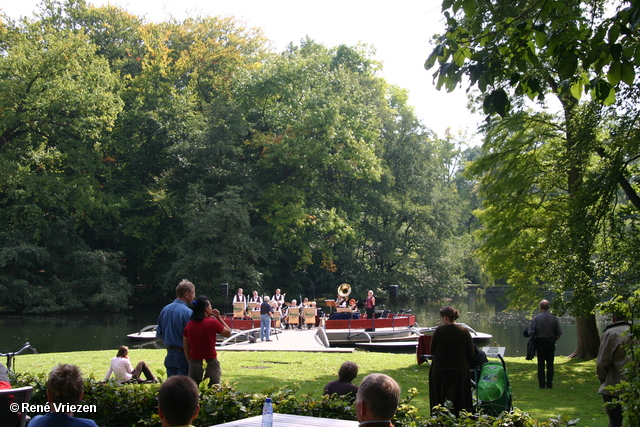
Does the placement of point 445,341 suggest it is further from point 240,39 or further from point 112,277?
point 240,39

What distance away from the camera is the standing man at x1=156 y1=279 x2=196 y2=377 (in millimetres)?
7137

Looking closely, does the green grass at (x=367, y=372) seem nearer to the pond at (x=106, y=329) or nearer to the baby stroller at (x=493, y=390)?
the baby stroller at (x=493, y=390)

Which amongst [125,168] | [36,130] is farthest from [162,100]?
[36,130]

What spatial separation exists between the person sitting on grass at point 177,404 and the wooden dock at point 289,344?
1406cm

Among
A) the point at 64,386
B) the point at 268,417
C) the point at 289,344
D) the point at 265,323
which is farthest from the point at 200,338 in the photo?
the point at 265,323

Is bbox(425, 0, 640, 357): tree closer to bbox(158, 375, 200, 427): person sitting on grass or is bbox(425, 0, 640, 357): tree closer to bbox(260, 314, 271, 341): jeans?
bbox(158, 375, 200, 427): person sitting on grass

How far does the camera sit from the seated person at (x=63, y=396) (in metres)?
3.80

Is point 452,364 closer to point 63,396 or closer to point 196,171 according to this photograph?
point 63,396

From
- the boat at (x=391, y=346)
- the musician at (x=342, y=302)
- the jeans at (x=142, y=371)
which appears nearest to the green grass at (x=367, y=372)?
the jeans at (x=142, y=371)

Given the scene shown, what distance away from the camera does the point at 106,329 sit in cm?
2894

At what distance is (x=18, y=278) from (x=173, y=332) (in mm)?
33227

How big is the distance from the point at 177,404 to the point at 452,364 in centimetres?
406

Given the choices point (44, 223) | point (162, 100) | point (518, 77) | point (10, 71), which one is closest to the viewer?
point (518, 77)

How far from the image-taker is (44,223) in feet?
120
